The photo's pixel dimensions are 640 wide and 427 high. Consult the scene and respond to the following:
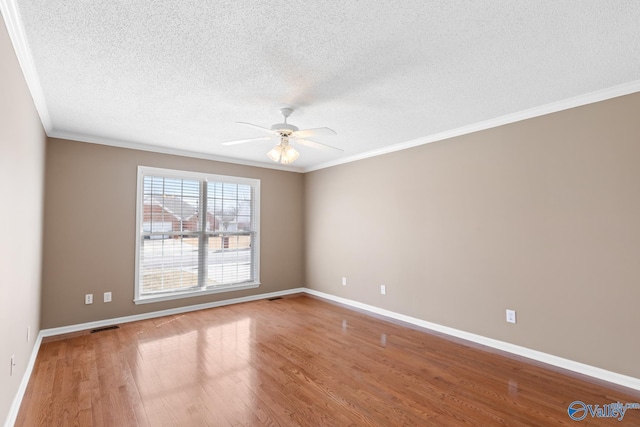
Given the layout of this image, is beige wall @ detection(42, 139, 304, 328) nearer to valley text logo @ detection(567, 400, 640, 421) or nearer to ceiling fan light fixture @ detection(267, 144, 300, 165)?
ceiling fan light fixture @ detection(267, 144, 300, 165)

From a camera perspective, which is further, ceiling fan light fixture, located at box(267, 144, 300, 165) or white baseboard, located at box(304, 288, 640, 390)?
ceiling fan light fixture, located at box(267, 144, 300, 165)

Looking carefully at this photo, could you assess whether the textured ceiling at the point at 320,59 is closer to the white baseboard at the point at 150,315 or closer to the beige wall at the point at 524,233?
the beige wall at the point at 524,233

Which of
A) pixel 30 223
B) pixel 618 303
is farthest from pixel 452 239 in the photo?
pixel 30 223

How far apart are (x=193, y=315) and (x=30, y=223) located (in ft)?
7.78

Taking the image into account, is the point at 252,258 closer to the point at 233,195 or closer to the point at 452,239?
the point at 233,195

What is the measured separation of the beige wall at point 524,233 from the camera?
260 centimetres

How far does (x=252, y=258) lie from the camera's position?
5.54 metres

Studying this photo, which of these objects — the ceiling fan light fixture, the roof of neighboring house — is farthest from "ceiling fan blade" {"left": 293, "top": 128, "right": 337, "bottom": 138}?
the roof of neighboring house

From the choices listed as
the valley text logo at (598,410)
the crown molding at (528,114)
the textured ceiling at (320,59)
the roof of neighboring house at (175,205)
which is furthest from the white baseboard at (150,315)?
the valley text logo at (598,410)

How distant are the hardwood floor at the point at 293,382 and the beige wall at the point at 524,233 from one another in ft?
1.41

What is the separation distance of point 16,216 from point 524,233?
4382mm

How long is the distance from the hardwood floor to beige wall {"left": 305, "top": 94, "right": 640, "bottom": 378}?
0.43m

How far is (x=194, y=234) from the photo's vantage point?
4879 mm

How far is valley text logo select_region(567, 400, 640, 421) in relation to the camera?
2.14 m
